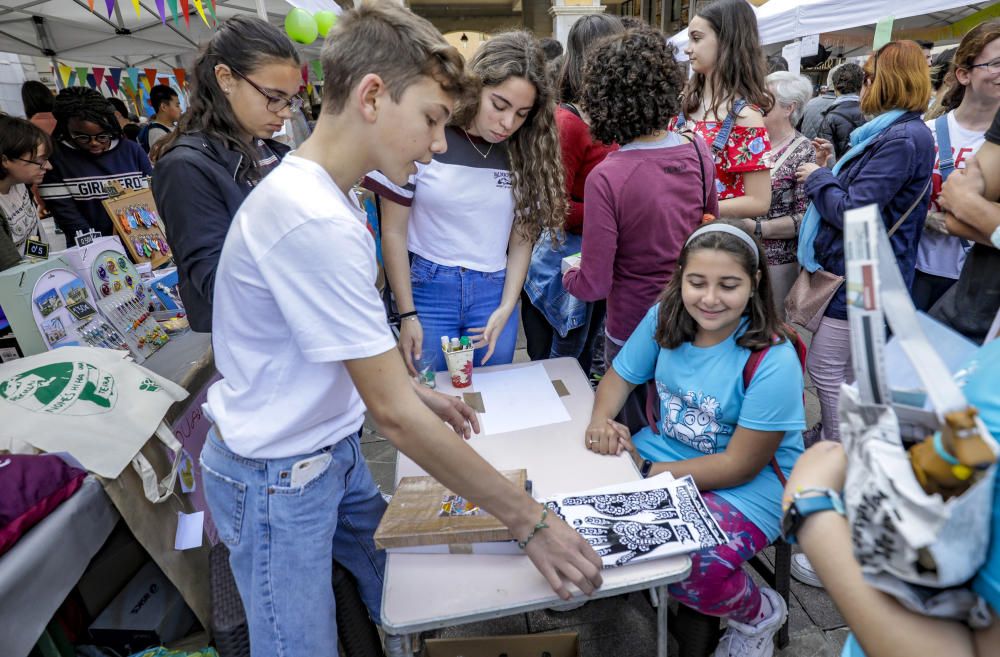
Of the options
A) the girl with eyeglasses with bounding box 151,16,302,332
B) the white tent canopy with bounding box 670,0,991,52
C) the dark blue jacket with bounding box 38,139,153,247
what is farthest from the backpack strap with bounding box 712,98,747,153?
the dark blue jacket with bounding box 38,139,153,247

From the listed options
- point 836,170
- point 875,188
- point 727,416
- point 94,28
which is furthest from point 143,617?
point 94,28

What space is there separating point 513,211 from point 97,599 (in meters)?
1.88

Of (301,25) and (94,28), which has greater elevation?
(94,28)

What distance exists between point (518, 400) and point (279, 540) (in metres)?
0.88

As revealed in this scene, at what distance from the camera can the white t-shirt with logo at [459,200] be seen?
189 cm

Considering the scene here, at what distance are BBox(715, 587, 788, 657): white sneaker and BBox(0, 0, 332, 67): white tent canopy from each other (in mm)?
5610

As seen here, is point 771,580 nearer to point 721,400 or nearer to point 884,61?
point 721,400

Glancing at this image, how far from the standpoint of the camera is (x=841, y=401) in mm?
662

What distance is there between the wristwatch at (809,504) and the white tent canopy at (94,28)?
5635 mm

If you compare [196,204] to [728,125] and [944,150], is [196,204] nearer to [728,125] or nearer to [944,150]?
[728,125]

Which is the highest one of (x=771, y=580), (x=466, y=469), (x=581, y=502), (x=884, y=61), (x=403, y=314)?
(x=884, y=61)

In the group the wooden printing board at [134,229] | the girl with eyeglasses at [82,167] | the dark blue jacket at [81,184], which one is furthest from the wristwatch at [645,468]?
the girl with eyeglasses at [82,167]

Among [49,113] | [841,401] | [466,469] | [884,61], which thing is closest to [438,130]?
[466,469]

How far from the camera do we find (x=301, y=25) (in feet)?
19.7
